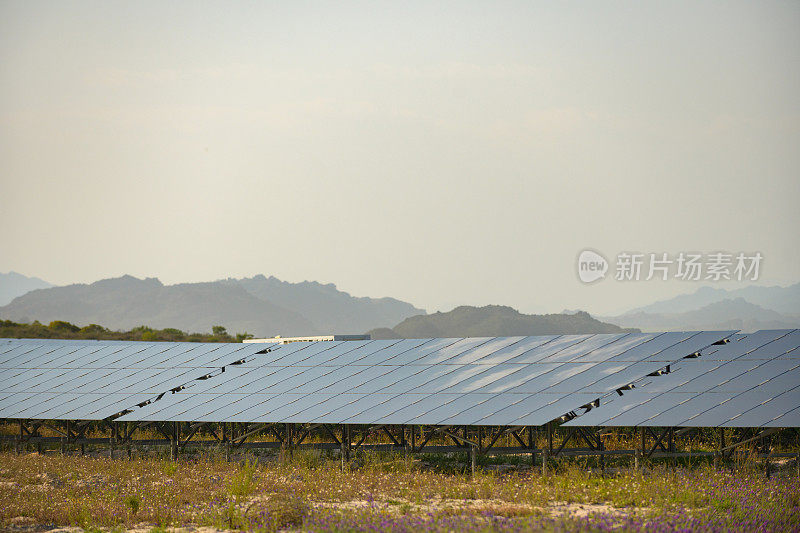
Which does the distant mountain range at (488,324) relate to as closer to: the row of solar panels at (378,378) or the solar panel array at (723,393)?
the row of solar panels at (378,378)

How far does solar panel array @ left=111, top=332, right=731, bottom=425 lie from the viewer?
25.0 m

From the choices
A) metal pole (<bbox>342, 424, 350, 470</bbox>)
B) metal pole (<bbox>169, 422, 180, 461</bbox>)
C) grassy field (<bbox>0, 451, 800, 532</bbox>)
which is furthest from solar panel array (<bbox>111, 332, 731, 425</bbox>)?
grassy field (<bbox>0, 451, 800, 532</bbox>)

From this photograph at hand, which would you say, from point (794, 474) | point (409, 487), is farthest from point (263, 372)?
point (794, 474)

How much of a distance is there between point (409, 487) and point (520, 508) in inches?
178

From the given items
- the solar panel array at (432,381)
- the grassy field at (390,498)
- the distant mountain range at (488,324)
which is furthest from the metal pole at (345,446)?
the distant mountain range at (488,324)

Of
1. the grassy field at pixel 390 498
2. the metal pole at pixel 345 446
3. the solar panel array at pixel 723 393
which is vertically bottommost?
the grassy field at pixel 390 498

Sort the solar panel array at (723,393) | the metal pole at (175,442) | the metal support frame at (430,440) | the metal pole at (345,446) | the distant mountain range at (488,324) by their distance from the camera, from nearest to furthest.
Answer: the solar panel array at (723,393) → the metal support frame at (430,440) → the metal pole at (345,446) → the metal pole at (175,442) → the distant mountain range at (488,324)

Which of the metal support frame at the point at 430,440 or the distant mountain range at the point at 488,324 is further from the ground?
the distant mountain range at the point at 488,324

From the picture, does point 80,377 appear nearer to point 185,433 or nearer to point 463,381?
point 185,433

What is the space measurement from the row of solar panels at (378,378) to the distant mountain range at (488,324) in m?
87.2

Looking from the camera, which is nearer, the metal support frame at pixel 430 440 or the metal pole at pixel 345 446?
the metal support frame at pixel 430 440

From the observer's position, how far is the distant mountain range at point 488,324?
417ft

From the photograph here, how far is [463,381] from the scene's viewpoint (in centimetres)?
2750

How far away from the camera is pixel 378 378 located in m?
29.3
